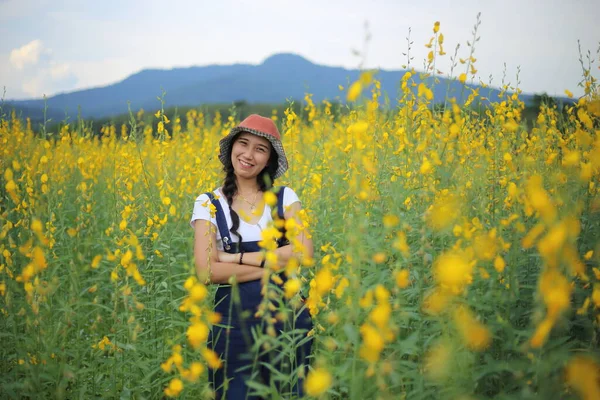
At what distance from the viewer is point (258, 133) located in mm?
2639

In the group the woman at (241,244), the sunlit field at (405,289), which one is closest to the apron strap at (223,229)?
the woman at (241,244)

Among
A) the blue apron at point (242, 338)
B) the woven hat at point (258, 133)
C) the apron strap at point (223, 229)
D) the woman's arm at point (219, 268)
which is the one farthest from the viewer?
the woven hat at point (258, 133)

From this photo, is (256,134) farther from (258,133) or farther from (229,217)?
(229,217)

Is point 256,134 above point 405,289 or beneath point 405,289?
above

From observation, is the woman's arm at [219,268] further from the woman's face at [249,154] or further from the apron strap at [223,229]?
the woman's face at [249,154]

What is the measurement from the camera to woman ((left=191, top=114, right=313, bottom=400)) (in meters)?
2.28

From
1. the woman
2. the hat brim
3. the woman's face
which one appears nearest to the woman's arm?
the woman

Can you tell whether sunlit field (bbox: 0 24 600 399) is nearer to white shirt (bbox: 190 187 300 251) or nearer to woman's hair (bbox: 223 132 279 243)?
white shirt (bbox: 190 187 300 251)

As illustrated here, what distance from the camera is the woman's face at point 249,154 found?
2680 millimetres

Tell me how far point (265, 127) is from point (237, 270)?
92 cm

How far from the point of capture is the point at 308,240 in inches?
94.8

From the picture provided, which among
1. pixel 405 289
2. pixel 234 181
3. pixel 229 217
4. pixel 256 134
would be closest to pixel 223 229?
pixel 229 217

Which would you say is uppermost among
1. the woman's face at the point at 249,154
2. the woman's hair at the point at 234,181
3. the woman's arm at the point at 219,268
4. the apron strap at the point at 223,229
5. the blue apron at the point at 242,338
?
the woman's face at the point at 249,154

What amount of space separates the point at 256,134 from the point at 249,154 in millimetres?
131
